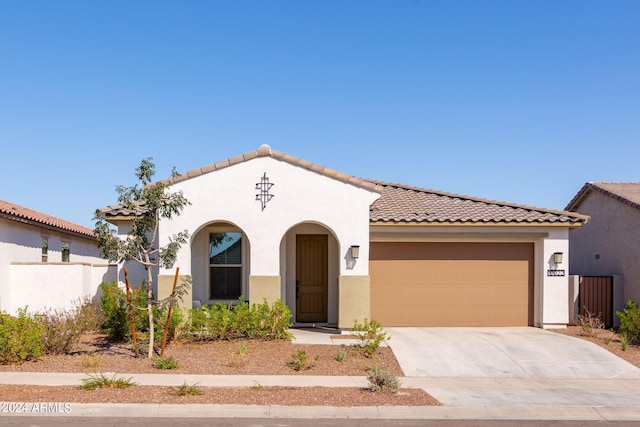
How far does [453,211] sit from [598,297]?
5.04m

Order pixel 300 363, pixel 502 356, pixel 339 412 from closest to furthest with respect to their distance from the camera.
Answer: pixel 339 412
pixel 300 363
pixel 502 356

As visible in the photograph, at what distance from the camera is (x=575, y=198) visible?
21984mm

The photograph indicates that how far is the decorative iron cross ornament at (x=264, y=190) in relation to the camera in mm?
14469

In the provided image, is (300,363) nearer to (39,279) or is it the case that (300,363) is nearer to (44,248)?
(39,279)

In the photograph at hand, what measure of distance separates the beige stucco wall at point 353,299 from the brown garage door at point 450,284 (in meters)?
1.60

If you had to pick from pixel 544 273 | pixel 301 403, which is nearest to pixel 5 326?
pixel 301 403

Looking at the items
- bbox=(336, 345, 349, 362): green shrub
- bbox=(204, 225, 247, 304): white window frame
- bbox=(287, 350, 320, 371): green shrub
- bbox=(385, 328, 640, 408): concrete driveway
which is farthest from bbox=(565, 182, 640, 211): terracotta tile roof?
bbox=(287, 350, 320, 371): green shrub

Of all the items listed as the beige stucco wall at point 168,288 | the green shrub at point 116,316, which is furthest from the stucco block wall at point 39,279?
the beige stucco wall at point 168,288

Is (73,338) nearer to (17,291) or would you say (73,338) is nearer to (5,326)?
(5,326)

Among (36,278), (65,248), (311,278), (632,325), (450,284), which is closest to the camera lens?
(632,325)

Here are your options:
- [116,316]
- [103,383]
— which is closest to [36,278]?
[116,316]

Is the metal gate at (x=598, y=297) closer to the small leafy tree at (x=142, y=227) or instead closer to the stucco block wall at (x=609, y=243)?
the stucco block wall at (x=609, y=243)

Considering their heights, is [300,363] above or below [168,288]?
below

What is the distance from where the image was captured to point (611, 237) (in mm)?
19047
